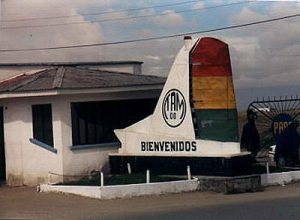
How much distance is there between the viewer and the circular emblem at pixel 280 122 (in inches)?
956

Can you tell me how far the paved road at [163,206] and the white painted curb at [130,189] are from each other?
0.91 feet

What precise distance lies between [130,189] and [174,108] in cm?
307

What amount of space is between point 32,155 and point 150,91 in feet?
13.7

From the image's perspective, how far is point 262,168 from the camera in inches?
805

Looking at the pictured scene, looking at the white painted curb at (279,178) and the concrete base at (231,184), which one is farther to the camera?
the white painted curb at (279,178)

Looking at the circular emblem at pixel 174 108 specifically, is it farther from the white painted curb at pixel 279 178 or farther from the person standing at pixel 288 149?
the person standing at pixel 288 149

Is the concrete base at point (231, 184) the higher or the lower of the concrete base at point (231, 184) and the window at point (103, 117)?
the lower

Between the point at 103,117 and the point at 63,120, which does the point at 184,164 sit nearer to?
the point at 103,117

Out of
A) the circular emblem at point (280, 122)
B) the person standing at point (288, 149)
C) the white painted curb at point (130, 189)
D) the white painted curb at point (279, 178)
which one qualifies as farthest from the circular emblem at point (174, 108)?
the circular emblem at point (280, 122)

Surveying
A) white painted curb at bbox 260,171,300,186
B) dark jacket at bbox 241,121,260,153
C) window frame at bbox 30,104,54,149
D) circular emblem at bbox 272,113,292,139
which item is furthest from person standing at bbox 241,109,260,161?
window frame at bbox 30,104,54,149

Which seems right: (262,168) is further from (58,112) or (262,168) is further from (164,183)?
(58,112)

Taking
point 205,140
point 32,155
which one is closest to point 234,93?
point 205,140

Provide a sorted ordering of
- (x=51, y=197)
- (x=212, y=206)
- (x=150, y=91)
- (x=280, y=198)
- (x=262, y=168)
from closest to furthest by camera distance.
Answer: (x=212, y=206) < (x=280, y=198) < (x=51, y=197) < (x=262, y=168) < (x=150, y=91)

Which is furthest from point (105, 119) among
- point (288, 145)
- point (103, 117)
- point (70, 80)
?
point (288, 145)
